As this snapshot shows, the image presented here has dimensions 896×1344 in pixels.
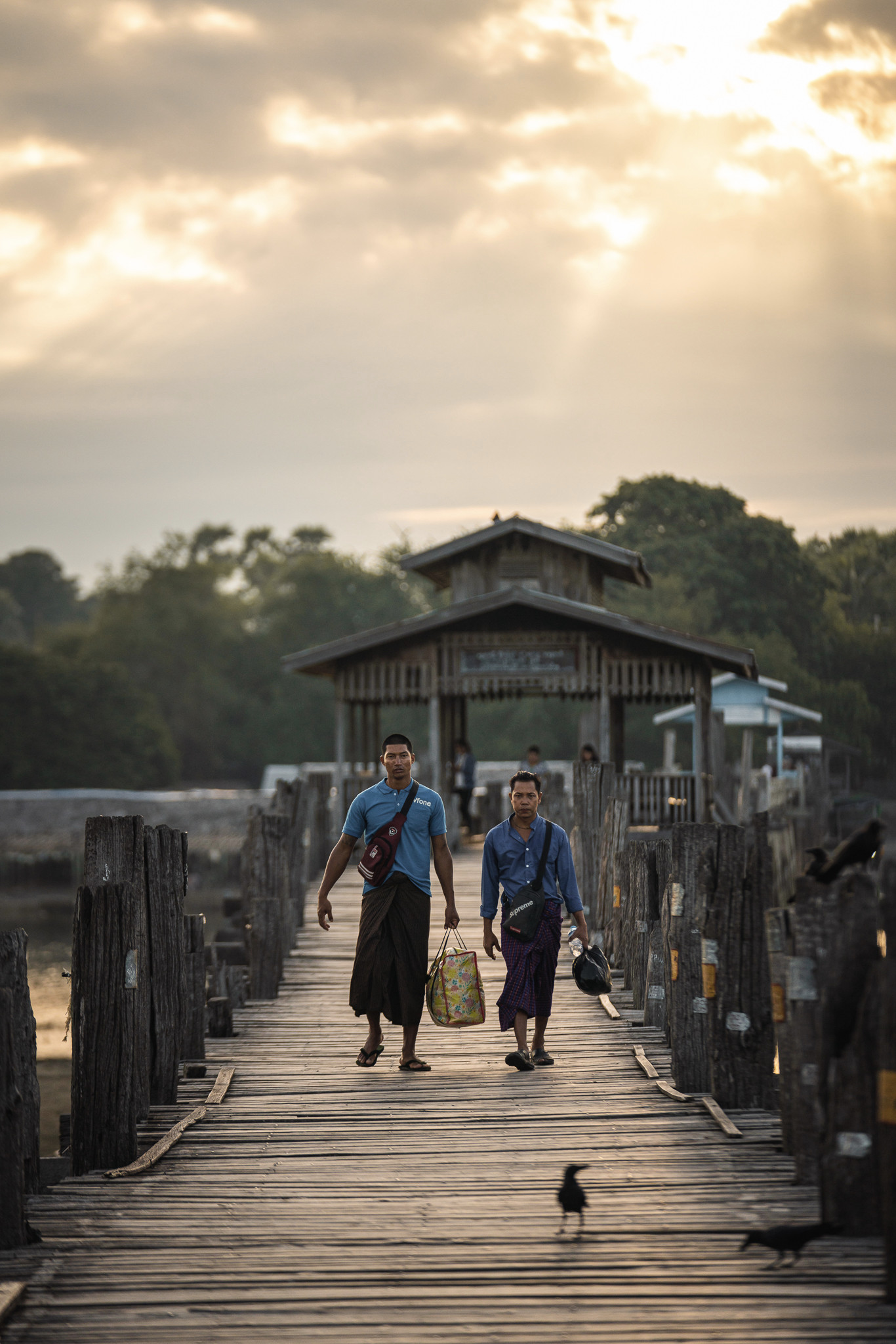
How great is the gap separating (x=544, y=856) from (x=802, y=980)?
2.96 meters

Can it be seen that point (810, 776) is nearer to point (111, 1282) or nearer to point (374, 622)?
point (111, 1282)

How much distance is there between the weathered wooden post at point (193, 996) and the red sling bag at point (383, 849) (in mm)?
1336

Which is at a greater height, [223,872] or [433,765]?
[433,765]

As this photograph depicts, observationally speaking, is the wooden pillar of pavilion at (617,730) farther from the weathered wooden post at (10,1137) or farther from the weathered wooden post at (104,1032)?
the weathered wooden post at (10,1137)

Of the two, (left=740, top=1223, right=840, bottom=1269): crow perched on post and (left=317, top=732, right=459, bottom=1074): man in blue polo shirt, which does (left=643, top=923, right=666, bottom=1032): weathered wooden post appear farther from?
(left=740, top=1223, right=840, bottom=1269): crow perched on post

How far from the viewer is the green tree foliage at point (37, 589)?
101500 mm

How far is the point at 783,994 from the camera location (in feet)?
19.9

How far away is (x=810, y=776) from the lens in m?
30.2

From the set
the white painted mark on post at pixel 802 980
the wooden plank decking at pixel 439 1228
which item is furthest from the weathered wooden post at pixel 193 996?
the white painted mark on post at pixel 802 980

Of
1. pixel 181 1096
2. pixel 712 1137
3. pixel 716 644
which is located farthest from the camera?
pixel 716 644

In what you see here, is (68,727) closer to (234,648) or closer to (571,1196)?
(234,648)

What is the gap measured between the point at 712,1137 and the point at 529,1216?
1.47 m

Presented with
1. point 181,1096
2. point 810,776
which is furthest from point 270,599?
point 181,1096

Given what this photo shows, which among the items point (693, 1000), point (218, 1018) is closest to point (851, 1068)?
point (693, 1000)
